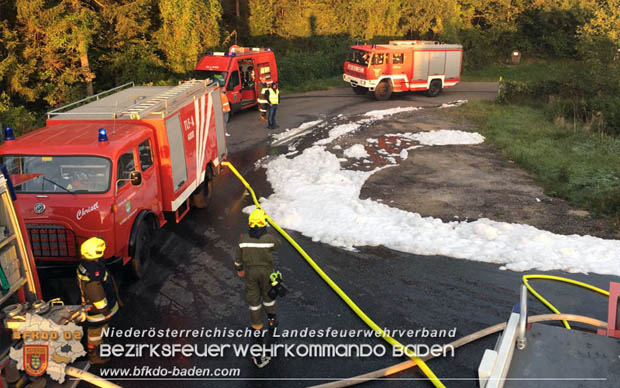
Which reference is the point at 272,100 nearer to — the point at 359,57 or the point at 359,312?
the point at 359,57

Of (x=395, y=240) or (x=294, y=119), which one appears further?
(x=294, y=119)

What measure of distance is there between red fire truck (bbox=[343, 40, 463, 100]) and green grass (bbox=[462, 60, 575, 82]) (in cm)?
946

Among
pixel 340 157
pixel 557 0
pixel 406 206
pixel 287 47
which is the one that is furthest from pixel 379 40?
pixel 406 206

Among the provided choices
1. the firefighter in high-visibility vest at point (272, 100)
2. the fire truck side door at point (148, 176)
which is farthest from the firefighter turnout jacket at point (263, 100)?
the fire truck side door at point (148, 176)

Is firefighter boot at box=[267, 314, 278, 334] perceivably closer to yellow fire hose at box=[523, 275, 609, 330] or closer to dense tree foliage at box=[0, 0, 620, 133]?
yellow fire hose at box=[523, 275, 609, 330]

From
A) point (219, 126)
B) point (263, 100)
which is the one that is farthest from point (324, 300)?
point (263, 100)

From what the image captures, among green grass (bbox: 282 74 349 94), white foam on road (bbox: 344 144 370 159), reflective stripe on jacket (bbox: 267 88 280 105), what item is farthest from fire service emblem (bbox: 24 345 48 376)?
green grass (bbox: 282 74 349 94)

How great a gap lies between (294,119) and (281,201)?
35.6 ft

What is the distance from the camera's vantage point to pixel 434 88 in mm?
28719

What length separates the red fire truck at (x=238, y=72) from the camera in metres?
21.3

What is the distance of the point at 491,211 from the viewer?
11305 millimetres

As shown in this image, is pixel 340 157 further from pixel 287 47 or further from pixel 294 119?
pixel 287 47

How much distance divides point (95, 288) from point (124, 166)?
7.75 feet

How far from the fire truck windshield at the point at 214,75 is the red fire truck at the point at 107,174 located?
36.0 ft
